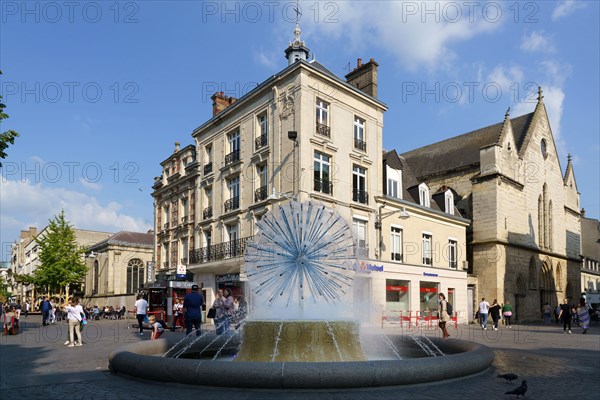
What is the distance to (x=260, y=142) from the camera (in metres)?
29.7

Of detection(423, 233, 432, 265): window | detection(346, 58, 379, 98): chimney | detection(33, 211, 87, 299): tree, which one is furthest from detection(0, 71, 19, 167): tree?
detection(33, 211, 87, 299): tree

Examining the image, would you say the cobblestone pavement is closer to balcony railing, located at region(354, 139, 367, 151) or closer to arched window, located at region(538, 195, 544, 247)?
balcony railing, located at region(354, 139, 367, 151)

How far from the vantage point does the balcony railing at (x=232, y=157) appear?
31545mm

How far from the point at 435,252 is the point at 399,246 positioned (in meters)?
3.67

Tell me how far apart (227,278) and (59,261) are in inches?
1065

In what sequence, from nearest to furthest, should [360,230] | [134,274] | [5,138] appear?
[5,138] → [360,230] → [134,274]

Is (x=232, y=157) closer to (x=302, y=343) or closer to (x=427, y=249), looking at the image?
(x=427, y=249)

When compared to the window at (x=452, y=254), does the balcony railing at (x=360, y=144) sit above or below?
above

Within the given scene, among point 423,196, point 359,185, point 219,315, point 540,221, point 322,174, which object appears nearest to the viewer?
point 219,315

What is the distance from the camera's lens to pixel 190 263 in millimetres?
34688

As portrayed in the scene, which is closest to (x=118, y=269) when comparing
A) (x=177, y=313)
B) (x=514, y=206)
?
(x=177, y=313)

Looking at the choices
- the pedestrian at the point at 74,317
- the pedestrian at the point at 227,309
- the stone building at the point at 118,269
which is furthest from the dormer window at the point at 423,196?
the stone building at the point at 118,269

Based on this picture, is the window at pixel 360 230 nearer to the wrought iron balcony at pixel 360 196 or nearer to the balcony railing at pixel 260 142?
the wrought iron balcony at pixel 360 196

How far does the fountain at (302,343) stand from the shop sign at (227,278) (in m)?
16.1
